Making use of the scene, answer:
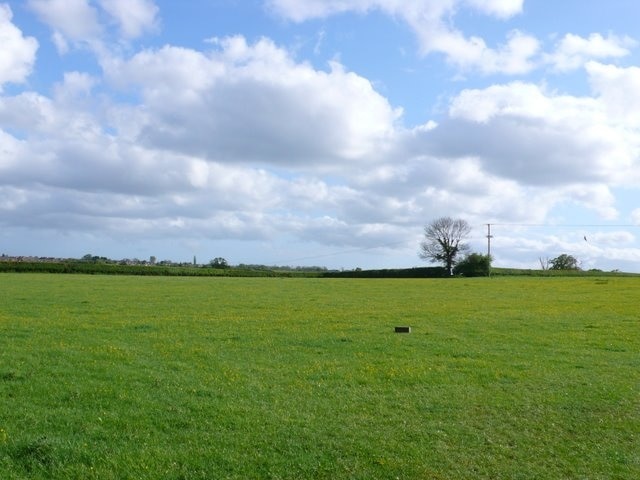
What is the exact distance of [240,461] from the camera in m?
9.22

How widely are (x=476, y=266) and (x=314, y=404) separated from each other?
12543 centimetres

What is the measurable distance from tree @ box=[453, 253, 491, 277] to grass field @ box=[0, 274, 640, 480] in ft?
360

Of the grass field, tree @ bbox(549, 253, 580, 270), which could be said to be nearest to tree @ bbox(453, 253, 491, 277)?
tree @ bbox(549, 253, 580, 270)

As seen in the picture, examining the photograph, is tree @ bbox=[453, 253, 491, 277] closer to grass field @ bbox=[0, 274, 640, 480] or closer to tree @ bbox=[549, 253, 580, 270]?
tree @ bbox=[549, 253, 580, 270]

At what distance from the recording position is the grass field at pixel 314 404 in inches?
360

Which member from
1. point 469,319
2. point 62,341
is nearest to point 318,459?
point 62,341

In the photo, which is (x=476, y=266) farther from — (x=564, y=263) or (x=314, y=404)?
(x=314, y=404)

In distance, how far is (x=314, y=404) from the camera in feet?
40.6

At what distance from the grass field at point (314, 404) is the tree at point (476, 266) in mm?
109578

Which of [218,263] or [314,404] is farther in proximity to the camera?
[218,263]

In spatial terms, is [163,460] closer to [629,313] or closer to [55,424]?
[55,424]

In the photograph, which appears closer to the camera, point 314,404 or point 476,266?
Result: point 314,404

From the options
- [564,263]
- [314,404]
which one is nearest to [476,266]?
[564,263]

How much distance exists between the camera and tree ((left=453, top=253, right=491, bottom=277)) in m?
132
